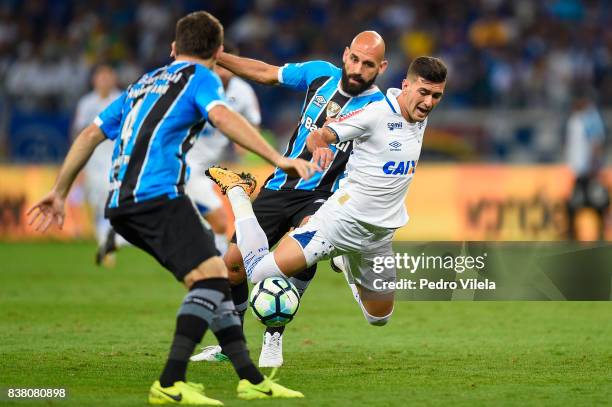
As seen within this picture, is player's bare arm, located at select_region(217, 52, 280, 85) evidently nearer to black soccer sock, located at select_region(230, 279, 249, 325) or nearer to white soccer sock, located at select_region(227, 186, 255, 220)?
white soccer sock, located at select_region(227, 186, 255, 220)

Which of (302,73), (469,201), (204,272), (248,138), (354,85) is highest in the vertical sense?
(469,201)

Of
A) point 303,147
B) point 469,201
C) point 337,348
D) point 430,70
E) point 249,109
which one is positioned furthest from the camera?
point 469,201

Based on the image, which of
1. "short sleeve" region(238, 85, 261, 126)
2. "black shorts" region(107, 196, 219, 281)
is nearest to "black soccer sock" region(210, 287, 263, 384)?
"black shorts" region(107, 196, 219, 281)

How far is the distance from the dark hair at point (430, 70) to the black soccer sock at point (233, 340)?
2286 millimetres

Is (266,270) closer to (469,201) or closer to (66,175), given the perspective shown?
(66,175)

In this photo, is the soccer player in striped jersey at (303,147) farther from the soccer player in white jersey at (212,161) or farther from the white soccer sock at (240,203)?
the soccer player in white jersey at (212,161)

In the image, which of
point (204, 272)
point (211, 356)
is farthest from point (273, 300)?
point (204, 272)

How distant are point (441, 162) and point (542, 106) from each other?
2.32 metres

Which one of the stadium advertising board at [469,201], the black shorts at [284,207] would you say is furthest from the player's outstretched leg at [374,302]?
the stadium advertising board at [469,201]

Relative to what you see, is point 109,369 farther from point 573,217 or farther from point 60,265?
point 573,217

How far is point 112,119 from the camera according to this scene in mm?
6809

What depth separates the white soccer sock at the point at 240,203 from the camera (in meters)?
8.21

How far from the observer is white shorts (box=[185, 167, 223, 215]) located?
12.1 m

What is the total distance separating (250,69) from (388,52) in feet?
49.1
